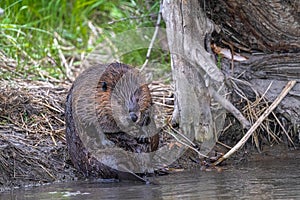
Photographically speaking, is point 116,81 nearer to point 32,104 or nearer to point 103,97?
point 103,97

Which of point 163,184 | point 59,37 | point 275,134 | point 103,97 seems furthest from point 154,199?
point 59,37

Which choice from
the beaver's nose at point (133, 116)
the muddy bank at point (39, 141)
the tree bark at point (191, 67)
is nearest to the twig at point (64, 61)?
the muddy bank at point (39, 141)

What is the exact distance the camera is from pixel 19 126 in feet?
17.1

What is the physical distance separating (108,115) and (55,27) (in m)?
3.49

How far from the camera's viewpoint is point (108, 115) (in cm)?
448

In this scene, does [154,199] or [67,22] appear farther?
[67,22]

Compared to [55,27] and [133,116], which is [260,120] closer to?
[133,116]

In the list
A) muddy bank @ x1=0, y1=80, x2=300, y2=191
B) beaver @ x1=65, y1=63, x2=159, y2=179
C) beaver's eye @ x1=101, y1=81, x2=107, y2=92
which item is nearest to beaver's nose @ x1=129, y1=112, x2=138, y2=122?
beaver @ x1=65, y1=63, x2=159, y2=179

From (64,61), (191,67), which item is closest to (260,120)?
(191,67)

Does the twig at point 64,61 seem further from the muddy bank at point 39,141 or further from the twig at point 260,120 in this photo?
the twig at point 260,120

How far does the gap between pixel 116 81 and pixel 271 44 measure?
53.7 inches

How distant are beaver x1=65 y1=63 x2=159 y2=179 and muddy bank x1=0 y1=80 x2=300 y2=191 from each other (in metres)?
0.19

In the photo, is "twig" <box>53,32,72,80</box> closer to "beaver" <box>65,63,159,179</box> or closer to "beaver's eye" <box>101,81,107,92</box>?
"beaver" <box>65,63,159,179</box>

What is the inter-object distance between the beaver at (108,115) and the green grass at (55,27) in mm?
1459
